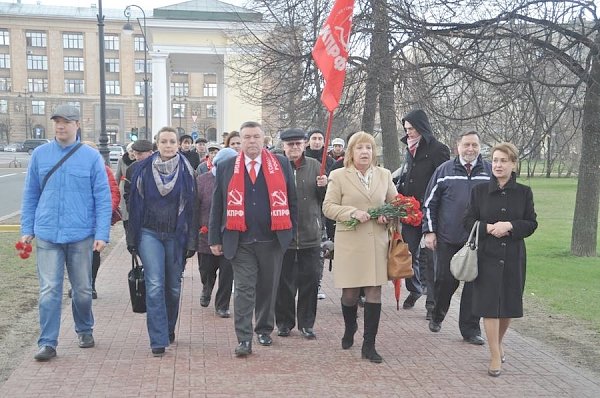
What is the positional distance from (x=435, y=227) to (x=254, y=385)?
2.74 m

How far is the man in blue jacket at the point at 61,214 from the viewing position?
19.9ft

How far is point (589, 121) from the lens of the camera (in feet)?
40.1

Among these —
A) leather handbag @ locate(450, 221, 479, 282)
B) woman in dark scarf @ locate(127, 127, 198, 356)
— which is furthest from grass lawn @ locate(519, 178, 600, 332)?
woman in dark scarf @ locate(127, 127, 198, 356)

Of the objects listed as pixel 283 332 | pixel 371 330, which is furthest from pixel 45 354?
pixel 371 330

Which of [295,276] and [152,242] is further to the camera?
[295,276]

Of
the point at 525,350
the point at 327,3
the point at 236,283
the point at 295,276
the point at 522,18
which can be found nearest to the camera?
the point at 236,283

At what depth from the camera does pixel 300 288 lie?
7199mm

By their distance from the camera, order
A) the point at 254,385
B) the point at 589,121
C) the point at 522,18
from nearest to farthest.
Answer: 1. the point at 254,385
2. the point at 522,18
3. the point at 589,121

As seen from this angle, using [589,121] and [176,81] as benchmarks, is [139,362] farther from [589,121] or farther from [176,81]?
[176,81]

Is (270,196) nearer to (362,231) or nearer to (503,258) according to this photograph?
(362,231)

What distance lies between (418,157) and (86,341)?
4.09 m

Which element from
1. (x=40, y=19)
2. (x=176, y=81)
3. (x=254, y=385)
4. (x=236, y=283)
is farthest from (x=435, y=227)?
(x=40, y=19)

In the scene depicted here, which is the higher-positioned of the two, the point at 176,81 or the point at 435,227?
the point at 176,81

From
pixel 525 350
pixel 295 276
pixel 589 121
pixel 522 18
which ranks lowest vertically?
pixel 525 350
